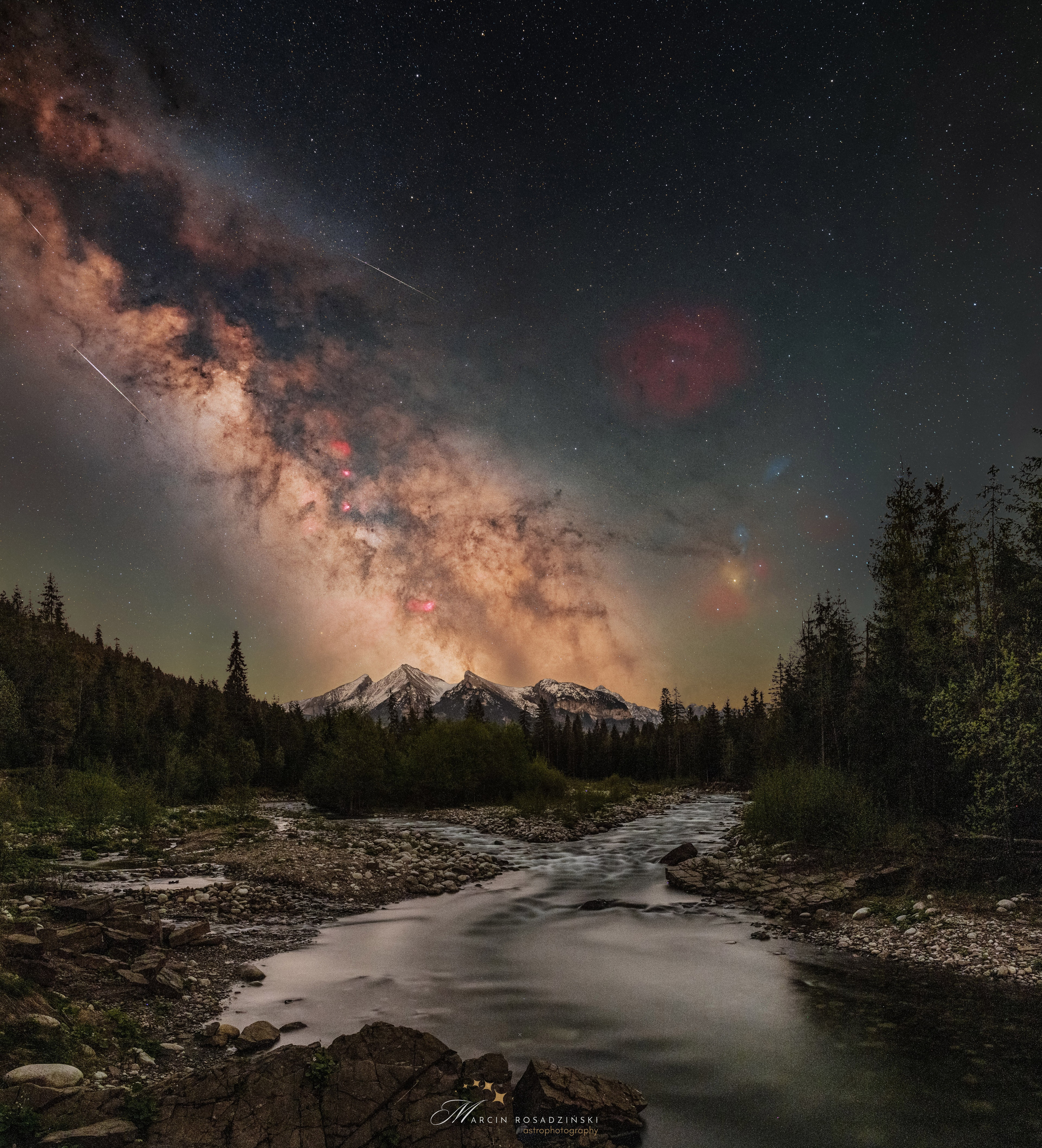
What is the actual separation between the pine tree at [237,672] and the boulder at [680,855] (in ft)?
286

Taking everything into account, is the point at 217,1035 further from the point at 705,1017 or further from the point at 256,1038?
the point at 705,1017

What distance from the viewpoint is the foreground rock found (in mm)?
6270

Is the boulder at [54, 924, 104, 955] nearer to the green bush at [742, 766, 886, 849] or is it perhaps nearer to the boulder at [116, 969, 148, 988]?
the boulder at [116, 969, 148, 988]

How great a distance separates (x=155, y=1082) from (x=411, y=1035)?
3493mm

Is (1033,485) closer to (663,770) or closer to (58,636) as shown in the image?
(663,770)

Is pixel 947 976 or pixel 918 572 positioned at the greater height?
pixel 918 572

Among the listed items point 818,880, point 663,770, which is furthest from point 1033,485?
point 663,770

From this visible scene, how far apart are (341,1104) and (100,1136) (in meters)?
2.28

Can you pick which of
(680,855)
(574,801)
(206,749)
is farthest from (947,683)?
(206,749)

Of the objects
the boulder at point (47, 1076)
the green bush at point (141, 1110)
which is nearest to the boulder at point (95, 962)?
the boulder at point (47, 1076)

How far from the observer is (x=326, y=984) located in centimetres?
1366

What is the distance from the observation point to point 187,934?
48.3 feet

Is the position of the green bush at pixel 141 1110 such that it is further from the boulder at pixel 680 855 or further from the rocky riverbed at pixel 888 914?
the boulder at pixel 680 855

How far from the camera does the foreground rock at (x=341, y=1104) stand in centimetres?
627
